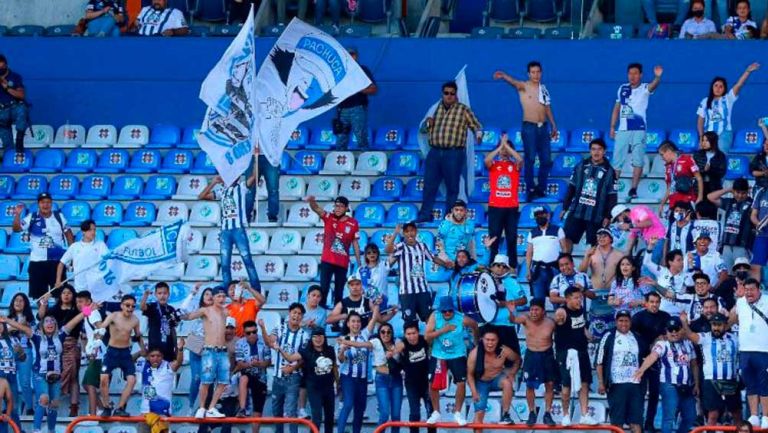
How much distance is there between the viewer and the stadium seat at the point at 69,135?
27.4 m

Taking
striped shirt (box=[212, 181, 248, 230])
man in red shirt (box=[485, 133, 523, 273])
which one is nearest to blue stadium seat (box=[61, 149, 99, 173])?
striped shirt (box=[212, 181, 248, 230])

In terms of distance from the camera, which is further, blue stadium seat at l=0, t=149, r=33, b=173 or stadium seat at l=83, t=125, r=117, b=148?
stadium seat at l=83, t=125, r=117, b=148

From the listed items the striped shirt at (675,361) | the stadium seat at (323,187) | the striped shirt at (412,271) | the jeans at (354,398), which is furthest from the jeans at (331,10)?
the striped shirt at (675,361)

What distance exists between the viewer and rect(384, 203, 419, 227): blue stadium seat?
25.1 meters

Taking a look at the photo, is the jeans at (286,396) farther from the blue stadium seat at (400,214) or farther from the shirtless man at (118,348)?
the blue stadium seat at (400,214)

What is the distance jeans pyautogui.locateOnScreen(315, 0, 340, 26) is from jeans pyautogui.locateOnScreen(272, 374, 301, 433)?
24.7 feet

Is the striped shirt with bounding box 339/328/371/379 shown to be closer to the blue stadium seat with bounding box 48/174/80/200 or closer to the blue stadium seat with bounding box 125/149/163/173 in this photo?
the blue stadium seat with bounding box 125/149/163/173

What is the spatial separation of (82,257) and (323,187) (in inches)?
145

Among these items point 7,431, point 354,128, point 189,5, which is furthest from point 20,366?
point 189,5

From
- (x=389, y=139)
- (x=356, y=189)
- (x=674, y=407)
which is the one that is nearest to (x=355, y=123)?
(x=389, y=139)

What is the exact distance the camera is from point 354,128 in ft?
86.1

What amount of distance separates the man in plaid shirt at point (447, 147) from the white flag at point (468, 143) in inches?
7.1

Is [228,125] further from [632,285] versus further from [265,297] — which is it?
[632,285]

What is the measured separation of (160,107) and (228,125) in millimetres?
4733
